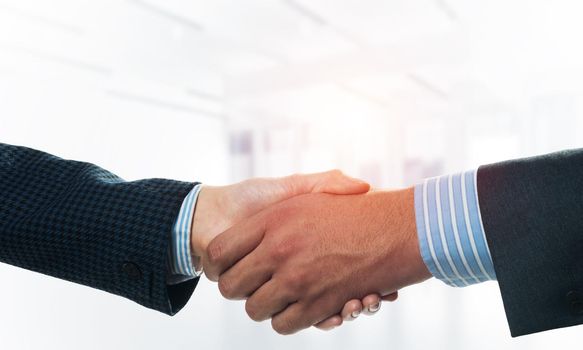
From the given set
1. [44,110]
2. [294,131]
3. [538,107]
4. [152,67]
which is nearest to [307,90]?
[294,131]

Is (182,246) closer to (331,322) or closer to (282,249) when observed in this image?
(282,249)

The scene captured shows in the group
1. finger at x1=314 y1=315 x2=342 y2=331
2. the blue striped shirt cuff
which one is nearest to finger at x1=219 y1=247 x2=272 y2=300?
finger at x1=314 y1=315 x2=342 y2=331

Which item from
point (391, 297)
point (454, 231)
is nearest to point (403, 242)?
point (454, 231)

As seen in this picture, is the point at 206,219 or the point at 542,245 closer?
the point at 542,245

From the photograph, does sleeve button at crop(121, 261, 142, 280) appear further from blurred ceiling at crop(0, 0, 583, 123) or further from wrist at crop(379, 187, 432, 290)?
blurred ceiling at crop(0, 0, 583, 123)

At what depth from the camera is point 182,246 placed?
3.30 feet

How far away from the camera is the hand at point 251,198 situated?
1039 millimetres

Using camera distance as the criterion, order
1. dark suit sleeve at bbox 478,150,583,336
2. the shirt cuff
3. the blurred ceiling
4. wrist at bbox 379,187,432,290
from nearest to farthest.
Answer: dark suit sleeve at bbox 478,150,583,336, wrist at bbox 379,187,432,290, the shirt cuff, the blurred ceiling

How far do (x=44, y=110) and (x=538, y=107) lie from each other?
11.8 ft

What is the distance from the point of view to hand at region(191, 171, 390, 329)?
3.41ft

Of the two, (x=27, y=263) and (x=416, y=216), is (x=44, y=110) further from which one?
(x=416, y=216)

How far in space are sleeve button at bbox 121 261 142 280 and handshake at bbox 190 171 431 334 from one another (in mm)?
110

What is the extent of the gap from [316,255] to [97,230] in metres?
0.36

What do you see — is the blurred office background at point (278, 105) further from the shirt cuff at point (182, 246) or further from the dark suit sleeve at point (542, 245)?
the dark suit sleeve at point (542, 245)
